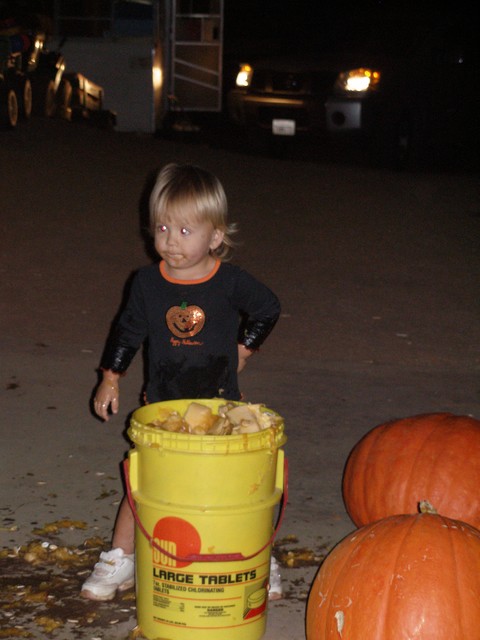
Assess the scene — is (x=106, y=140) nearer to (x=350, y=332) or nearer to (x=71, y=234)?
(x=71, y=234)

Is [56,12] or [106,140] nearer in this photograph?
[106,140]

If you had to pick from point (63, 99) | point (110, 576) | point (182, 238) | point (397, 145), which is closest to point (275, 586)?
point (110, 576)

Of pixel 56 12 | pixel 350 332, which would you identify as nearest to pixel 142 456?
pixel 350 332

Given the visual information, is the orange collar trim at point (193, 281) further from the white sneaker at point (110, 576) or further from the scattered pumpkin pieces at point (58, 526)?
the scattered pumpkin pieces at point (58, 526)

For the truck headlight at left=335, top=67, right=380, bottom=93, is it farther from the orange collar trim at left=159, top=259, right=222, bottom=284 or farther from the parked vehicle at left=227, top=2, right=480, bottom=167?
the orange collar trim at left=159, top=259, right=222, bottom=284

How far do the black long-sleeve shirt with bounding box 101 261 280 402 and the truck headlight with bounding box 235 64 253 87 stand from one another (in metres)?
12.1

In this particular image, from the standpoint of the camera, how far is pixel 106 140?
16.0 metres

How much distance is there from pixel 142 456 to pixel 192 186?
944mm

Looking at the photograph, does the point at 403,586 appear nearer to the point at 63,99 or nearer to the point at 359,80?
the point at 359,80

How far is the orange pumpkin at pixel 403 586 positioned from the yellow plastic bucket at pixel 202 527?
0.82ft

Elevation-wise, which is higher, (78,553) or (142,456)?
(142,456)

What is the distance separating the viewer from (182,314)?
375 centimetres

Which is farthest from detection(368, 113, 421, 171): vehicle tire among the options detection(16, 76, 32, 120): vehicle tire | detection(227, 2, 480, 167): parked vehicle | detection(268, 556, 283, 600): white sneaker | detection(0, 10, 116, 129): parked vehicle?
detection(268, 556, 283, 600): white sneaker

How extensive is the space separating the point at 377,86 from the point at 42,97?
609 centimetres
